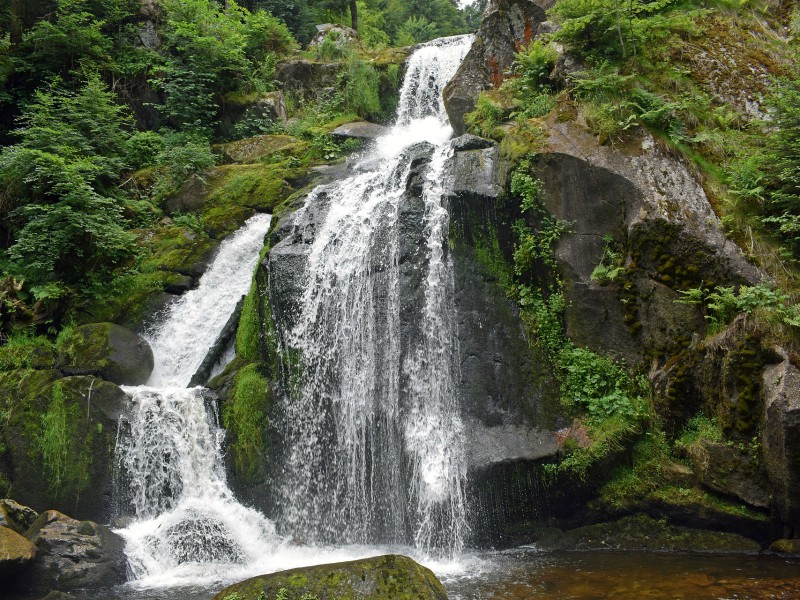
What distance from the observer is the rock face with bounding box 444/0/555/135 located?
15094 millimetres

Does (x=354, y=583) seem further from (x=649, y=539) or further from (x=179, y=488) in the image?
(x=179, y=488)

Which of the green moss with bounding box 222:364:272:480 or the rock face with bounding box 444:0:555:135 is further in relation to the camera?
the rock face with bounding box 444:0:555:135

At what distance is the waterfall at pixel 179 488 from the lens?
8172 millimetres

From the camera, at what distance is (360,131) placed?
1672 cm

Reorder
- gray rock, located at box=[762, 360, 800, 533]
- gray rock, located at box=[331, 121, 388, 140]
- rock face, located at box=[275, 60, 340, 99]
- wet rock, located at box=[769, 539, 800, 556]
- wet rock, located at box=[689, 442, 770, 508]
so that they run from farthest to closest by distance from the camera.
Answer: rock face, located at box=[275, 60, 340, 99]
gray rock, located at box=[331, 121, 388, 140]
wet rock, located at box=[689, 442, 770, 508]
wet rock, located at box=[769, 539, 800, 556]
gray rock, located at box=[762, 360, 800, 533]

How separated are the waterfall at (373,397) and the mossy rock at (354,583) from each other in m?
2.66

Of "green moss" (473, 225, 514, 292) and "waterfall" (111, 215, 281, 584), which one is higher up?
"green moss" (473, 225, 514, 292)

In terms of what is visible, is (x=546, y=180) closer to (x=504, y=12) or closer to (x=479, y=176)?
(x=479, y=176)

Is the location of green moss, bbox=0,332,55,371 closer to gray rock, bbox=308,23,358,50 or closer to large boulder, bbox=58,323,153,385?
large boulder, bbox=58,323,153,385

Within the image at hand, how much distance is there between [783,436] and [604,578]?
2.77 metres

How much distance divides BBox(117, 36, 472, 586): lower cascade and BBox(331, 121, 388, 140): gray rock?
20.3 feet

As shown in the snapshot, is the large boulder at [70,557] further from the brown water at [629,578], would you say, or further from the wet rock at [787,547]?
the wet rock at [787,547]

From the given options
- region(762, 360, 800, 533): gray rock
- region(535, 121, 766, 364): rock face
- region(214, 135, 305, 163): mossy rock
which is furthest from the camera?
region(214, 135, 305, 163): mossy rock

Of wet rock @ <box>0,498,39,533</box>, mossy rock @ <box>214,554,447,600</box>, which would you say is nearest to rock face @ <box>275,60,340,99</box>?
wet rock @ <box>0,498,39,533</box>
